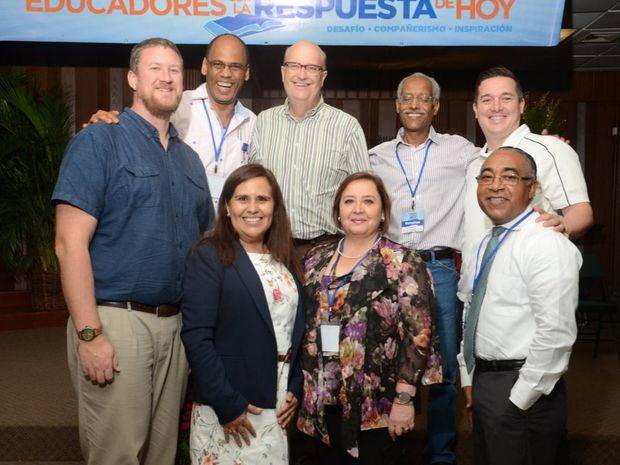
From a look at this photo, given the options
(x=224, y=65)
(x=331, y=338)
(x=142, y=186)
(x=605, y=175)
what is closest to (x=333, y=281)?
(x=331, y=338)

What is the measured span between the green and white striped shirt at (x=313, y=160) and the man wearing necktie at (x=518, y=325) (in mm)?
827

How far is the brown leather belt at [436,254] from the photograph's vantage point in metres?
2.97

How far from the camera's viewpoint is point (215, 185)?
114 inches

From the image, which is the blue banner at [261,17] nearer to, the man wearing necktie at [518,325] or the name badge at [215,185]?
the name badge at [215,185]

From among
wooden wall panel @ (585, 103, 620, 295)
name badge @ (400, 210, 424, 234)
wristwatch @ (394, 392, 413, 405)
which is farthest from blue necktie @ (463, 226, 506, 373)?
wooden wall panel @ (585, 103, 620, 295)

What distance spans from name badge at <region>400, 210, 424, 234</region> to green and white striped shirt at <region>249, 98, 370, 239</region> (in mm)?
278

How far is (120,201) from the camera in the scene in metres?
2.15

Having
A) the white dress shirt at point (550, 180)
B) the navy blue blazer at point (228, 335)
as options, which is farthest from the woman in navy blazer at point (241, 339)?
the white dress shirt at point (550, 180)

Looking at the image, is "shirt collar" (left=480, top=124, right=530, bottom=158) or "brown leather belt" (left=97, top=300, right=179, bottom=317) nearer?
"brown leather belt" (left=97, top=300, right=179, bottom=317)

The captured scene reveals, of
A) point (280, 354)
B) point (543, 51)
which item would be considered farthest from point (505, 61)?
point (280, 354)

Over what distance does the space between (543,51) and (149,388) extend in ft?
22.1

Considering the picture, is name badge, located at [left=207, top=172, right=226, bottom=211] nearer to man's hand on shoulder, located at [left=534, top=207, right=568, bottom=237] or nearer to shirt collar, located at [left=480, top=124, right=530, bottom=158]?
shirt collar, located at [left=480, top=124, right=530, bottom=158]

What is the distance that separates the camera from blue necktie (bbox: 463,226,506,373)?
216cm

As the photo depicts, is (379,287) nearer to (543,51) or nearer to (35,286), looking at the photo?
(35,286)
